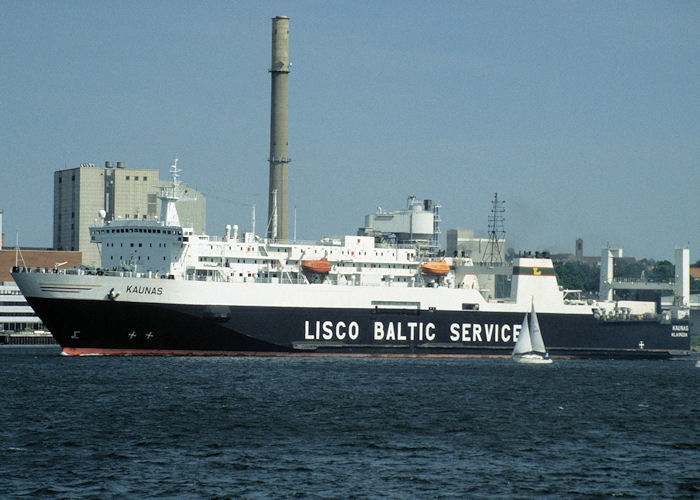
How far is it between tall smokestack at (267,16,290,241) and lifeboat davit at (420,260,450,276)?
16.6m

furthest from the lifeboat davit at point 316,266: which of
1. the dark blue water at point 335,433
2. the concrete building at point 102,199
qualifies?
the concrete building at point 102,199

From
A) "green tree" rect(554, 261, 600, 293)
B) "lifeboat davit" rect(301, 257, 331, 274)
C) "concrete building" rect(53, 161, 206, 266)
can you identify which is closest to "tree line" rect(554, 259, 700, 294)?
"green tree" rect(554, 261, 600, 293)

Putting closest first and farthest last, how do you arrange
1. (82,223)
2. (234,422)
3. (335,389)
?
(234,422)
(335,389)
(82,223)

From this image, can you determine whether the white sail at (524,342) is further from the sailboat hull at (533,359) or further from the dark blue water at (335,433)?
the dark blue water at (335,433)

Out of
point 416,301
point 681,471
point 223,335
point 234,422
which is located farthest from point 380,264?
point 681,471

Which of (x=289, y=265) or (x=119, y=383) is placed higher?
(x=289, y=265)

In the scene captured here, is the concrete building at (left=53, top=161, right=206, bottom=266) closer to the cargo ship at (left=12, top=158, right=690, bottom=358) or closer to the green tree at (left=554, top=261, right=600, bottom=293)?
the green tree at (left=554, top=261, right=600, bottom=293)

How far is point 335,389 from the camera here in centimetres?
3847

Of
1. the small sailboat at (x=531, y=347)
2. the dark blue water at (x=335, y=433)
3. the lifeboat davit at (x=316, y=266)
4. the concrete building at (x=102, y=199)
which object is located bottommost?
the dark blue water at (x=335, y=433)

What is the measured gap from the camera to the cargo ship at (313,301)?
4897 centimetres

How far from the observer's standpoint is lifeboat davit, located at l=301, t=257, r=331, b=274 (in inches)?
2140

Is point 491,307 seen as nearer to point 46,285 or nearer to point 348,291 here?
point 348,291

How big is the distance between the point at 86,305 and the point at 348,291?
43.1ft

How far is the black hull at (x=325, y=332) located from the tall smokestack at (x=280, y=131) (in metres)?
19.1
